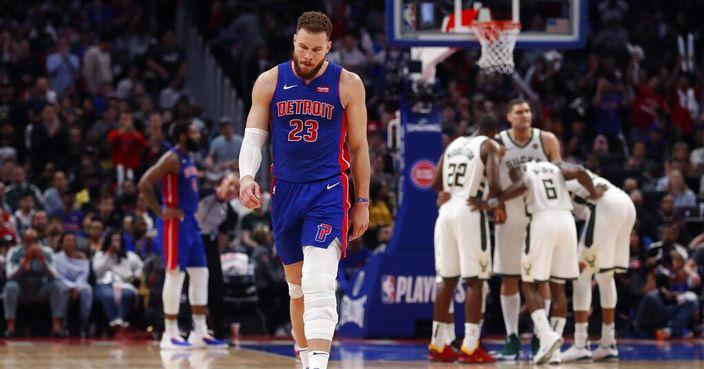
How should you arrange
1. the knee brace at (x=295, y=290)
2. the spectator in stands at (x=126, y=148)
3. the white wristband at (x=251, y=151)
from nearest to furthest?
the white wristband at (x=251, y=151) < the knee brace at (x=295, y=290) < the spectator in stands at (x=126, y=148)

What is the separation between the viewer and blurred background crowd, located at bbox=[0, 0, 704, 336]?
1619cm

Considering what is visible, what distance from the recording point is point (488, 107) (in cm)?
2108

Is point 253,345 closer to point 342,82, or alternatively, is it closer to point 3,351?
point 3,351

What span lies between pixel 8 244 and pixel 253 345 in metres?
3.79

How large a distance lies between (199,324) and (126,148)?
19.2 ft

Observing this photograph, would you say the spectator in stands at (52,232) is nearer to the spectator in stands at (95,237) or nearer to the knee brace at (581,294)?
the spectator in stands at (95,237)

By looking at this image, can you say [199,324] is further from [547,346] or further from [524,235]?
[547,346]

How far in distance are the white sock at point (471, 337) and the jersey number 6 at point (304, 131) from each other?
4.47m

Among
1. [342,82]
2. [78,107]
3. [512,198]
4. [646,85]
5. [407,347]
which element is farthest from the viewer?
[646,85]

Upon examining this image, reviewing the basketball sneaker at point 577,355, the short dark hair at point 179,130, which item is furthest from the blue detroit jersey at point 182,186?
the basketball sneaker at point 577,355

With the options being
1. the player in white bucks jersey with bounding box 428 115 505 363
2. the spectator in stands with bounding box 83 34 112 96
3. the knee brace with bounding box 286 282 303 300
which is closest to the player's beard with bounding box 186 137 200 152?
the player in white bucks jersey with bounding box 428 115 505 363

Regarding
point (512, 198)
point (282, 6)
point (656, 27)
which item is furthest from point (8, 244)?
point (656, 27)

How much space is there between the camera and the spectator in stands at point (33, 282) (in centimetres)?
1556

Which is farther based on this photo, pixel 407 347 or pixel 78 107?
pixel 78 107
